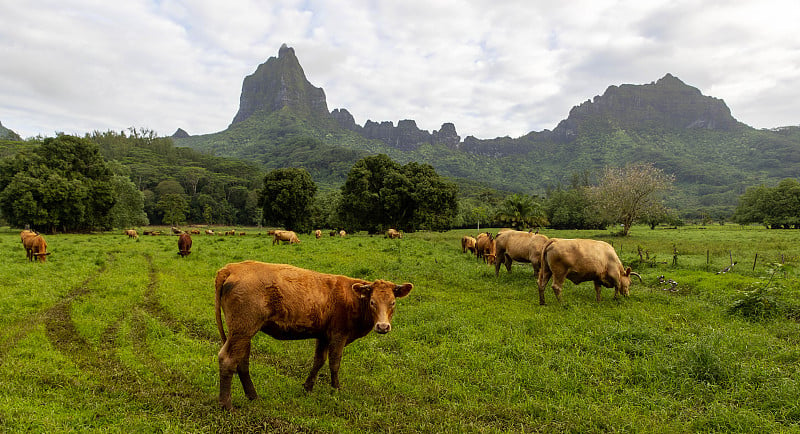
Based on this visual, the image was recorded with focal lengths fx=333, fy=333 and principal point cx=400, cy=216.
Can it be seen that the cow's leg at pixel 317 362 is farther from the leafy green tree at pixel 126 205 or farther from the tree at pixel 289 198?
the leafy green tree at pixel 126 205

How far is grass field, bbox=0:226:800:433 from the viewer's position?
4.55 m

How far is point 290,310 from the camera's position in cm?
484

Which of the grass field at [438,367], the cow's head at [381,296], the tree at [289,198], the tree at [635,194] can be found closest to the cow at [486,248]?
the grass field at [438,367]

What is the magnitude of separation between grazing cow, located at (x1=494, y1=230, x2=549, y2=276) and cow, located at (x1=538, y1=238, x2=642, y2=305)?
251 centimetres

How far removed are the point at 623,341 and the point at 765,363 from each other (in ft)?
7.04

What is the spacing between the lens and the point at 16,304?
29.4 ft

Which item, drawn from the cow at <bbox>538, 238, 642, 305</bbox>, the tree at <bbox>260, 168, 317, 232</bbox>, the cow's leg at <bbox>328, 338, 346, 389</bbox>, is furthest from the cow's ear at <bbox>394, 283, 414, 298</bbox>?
the tree at <bbox>260, 168, 317, 232</bbox>

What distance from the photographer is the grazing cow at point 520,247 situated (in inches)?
528

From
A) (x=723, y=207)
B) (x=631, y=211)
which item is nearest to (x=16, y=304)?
(x=631, y=211)

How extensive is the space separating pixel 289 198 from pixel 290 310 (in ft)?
128

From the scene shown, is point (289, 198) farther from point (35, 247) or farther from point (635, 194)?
point (635, 194)

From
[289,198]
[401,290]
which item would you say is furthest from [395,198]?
[401,290]

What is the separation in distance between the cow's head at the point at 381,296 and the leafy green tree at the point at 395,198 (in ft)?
112

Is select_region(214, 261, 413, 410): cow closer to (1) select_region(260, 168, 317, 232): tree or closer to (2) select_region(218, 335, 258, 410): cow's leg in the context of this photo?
(2) select_region(218, 335, 258, 410): cow's leg
